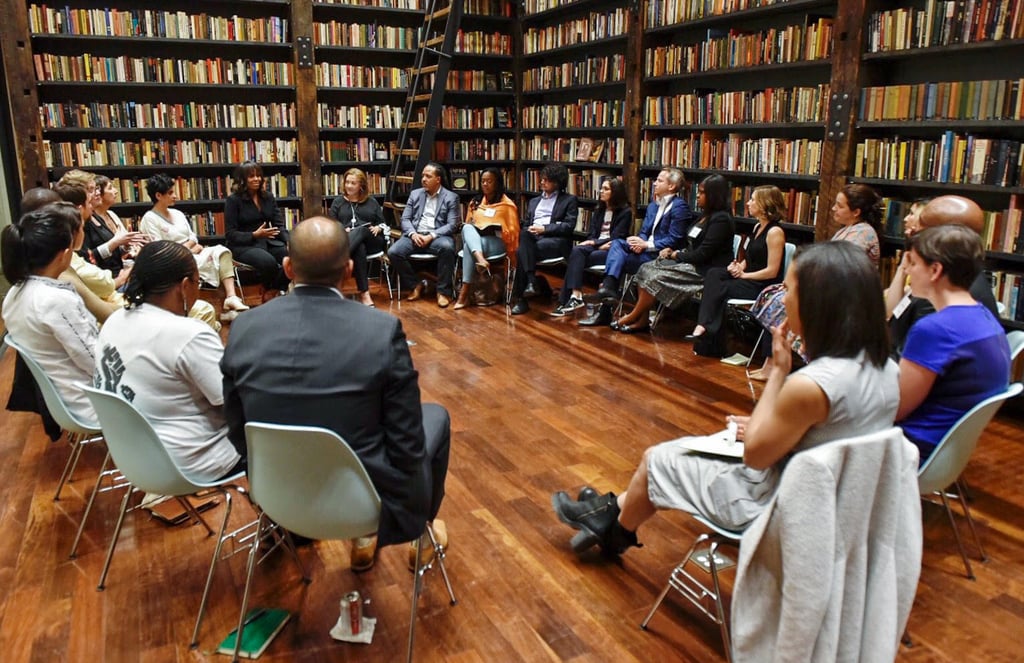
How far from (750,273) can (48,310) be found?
387cm

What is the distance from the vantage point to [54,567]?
2553 mm

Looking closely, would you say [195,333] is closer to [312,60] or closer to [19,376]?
[19,376]

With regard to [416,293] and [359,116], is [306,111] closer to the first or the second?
[359,116]

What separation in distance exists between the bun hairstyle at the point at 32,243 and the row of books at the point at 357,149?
4.93 m

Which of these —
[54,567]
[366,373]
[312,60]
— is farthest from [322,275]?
[312,60]

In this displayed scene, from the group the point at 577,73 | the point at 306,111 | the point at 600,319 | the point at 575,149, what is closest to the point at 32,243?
the point at 600,319

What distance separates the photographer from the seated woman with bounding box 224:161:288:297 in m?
6.04

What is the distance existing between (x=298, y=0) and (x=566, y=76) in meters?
2.68

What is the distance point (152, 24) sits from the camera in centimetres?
664

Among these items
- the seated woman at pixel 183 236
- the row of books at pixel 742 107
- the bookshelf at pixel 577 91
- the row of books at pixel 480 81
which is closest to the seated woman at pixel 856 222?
the row of books at pixel 742 107

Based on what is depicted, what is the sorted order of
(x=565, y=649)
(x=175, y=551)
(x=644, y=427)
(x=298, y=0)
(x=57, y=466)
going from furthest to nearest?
(x=298, y=0), (x=644, y=427), (x=57, y=466), (x=175, y=551), (x=565, y=649)

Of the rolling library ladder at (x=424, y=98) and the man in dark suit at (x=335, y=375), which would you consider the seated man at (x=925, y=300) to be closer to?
the man in dark suit at (x=335, y=375)

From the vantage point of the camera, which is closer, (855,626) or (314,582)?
(855,626)

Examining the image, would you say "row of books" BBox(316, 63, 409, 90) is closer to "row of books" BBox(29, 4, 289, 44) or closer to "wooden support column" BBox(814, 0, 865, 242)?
"row of books" BBox(29, 4, 289, 44)
